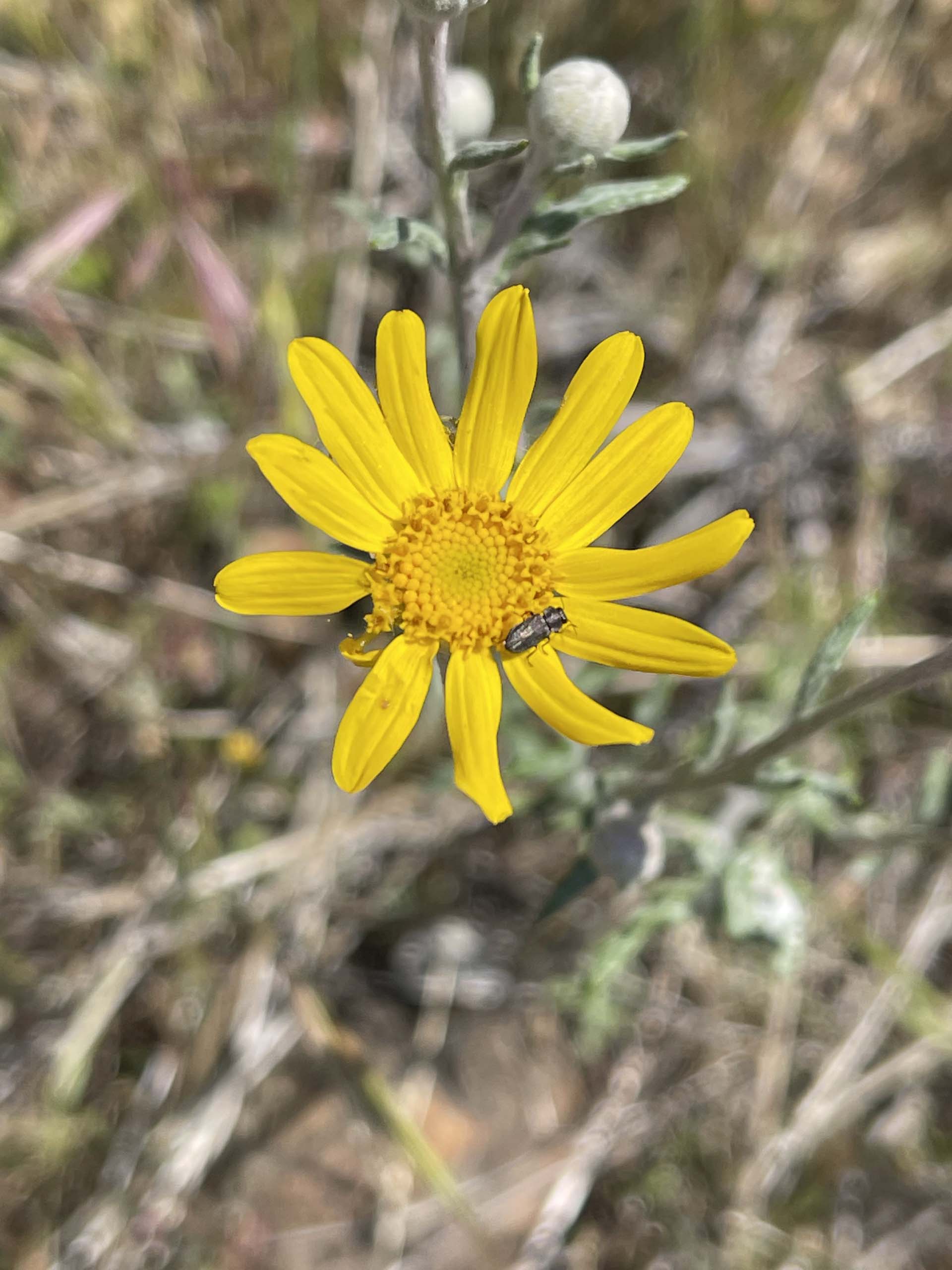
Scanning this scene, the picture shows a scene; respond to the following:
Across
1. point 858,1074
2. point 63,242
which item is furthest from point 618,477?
point 858,1074

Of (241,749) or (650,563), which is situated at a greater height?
(650,563)

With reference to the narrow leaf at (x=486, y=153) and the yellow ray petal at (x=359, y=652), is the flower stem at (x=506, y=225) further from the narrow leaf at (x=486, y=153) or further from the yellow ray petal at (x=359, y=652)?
the yellow ray petal at (x=359, y=652)

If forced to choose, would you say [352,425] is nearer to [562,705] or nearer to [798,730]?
[562,705]

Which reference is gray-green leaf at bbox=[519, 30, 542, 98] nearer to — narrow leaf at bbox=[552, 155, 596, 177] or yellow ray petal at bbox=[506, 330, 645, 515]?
narrow leaf at bbox=[552, 155, 596, 177]

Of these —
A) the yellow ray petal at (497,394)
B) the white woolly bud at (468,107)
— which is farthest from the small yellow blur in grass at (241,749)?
the white woolly bud at (468,107)

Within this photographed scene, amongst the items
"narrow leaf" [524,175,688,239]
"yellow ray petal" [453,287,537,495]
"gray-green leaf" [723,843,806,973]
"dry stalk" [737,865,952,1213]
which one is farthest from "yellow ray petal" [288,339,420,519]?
"dry stalk" [737,865,952,1213]

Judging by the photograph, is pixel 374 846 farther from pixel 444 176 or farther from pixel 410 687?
pixel 444 176
